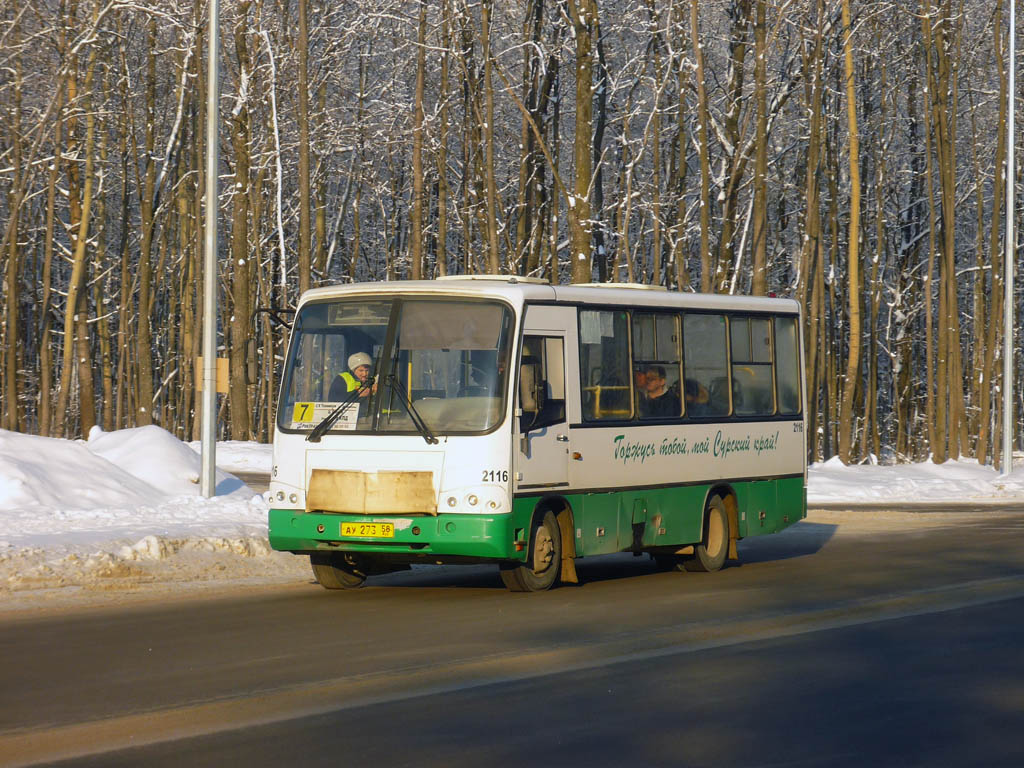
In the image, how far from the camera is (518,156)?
5272 cm

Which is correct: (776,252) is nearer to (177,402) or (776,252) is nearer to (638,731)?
(177,402)

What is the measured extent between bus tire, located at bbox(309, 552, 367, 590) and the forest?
14877 mm

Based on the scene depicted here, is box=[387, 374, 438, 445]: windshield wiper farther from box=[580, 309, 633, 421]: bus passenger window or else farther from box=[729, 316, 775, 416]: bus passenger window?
box=[729, 316, 775, 416]: bus passenger window

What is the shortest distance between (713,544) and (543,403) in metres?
3.84

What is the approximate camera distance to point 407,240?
63875mm

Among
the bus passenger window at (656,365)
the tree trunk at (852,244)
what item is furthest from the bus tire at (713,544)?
the tree trunk at (852,244)

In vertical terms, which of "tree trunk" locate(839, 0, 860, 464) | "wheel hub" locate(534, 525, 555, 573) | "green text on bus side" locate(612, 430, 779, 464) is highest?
"tree trunk" locate(839, 0, 860, 464)

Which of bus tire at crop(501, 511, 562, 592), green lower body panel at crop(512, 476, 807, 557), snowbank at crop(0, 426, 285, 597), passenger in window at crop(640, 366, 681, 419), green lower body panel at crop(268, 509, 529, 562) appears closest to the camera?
green lower body panel at crop(268, 509, 529, 562)

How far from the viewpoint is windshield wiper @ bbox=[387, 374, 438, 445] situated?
14.4 metres

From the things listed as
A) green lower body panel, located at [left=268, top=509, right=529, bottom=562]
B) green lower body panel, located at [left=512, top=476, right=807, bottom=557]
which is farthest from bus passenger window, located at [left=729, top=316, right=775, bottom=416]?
green lower body panel, located at [left=268, top=509, right=529, bottom=562]

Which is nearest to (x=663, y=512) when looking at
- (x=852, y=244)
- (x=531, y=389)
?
(x=531, y=389)

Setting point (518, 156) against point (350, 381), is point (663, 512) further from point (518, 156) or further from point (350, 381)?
point (518, 156)

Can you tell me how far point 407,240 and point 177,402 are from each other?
35.9 feet

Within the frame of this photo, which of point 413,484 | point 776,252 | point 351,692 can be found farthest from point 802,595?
point 776,252
